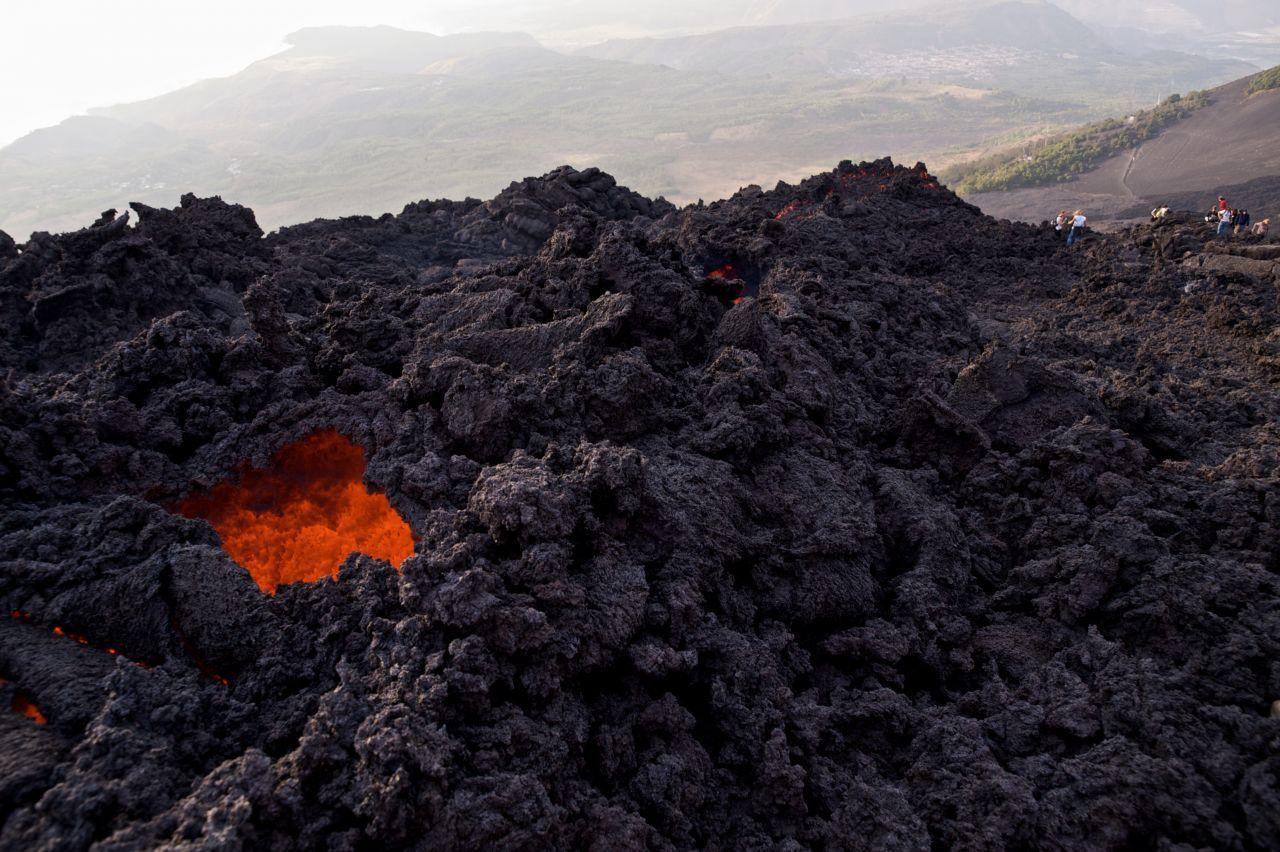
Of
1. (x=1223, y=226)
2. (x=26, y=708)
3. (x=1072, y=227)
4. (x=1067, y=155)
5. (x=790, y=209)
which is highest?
(x=790, y=209)

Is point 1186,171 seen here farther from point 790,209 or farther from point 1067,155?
point 790,209

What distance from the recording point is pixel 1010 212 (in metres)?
32.5

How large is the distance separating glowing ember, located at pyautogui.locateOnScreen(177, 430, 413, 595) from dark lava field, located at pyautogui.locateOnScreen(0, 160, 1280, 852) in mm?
28

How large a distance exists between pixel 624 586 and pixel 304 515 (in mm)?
2845

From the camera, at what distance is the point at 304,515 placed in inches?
219

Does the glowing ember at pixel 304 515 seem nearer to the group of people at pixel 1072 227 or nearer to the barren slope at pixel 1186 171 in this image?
the group of people at pixel 1072 227

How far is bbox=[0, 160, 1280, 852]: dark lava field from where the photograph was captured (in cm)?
337

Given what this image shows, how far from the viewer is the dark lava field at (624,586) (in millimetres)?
3373

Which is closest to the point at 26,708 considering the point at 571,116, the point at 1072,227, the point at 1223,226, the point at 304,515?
the point at 304,515

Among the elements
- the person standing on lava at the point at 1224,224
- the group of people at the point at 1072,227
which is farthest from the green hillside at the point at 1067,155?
the group of people at the point at 1072,227

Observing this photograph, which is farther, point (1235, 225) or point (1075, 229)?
point (1235, 225)

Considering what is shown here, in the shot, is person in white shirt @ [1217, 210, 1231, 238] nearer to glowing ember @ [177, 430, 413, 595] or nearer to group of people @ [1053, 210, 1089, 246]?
group of people @ [1053, 210, 1089, 246]

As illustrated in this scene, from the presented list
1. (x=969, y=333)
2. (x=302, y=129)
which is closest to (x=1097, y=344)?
(x=969, y=333)

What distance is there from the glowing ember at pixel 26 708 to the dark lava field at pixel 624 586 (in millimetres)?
14
